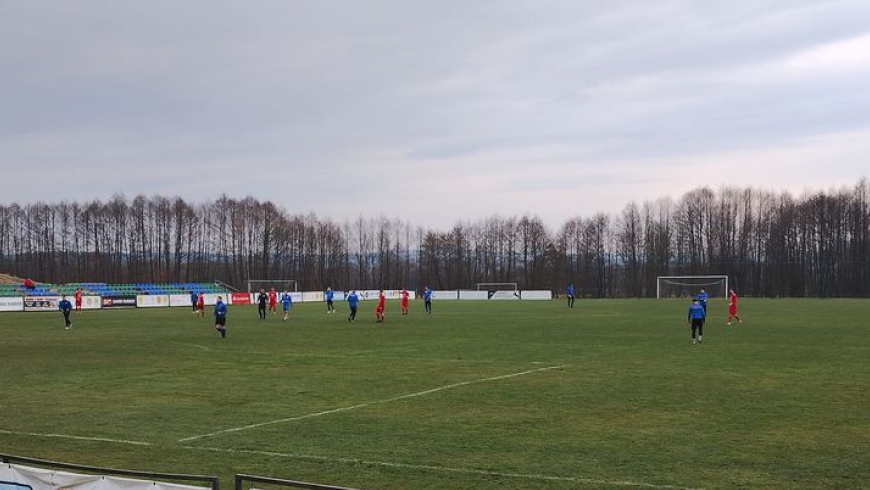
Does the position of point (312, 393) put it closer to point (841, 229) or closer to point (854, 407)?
point (854, 407)

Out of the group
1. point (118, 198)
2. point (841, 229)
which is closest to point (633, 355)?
point (841, 229)

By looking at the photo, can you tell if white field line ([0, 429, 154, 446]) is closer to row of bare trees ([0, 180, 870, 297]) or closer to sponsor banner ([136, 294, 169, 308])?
sponsor banner ([136, 294, 169, 308])

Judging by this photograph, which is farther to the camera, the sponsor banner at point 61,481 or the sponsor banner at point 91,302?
the sponsor banner at point 91,302

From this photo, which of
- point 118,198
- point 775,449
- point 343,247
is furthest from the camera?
point 343,247

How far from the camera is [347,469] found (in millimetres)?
10102

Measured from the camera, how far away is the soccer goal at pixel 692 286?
99.6 meters

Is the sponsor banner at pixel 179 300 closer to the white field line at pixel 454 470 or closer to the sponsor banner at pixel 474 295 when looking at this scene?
the sponsor banner at pixel 474 295

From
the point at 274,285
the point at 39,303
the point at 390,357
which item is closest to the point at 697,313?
the point at 390,357

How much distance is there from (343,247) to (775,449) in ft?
452

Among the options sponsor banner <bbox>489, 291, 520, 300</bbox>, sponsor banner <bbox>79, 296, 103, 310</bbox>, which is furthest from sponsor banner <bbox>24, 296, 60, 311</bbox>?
sponsor banner <bbox>489, 291, 520, 300</bbox>

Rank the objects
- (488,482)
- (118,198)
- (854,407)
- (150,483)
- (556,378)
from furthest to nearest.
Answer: (118,198)
(556,378)
(854,407)
(488,482)
(150,483)

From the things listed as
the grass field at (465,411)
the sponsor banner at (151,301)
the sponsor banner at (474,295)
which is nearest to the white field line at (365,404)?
the grass field at (465,411)

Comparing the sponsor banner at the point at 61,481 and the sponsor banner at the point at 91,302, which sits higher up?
the sponsor banner at the point at 61,481

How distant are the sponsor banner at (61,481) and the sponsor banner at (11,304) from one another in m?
67.4
